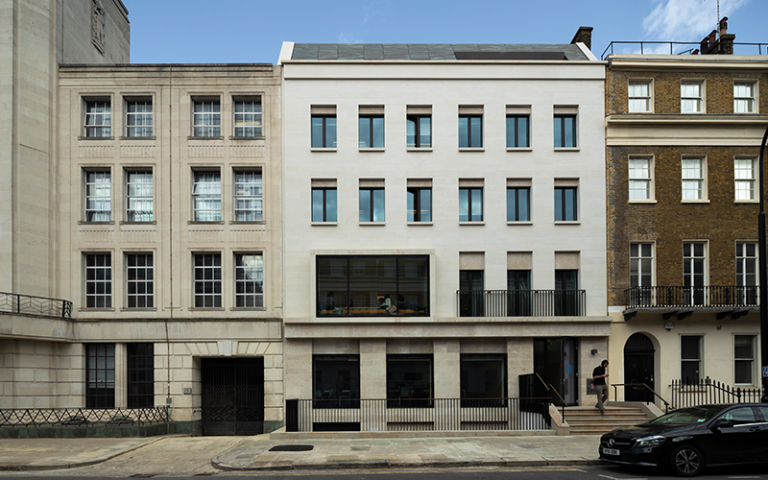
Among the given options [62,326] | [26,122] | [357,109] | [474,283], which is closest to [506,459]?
[474,283]

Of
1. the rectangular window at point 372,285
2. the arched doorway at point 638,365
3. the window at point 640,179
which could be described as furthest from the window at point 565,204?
the rectangular window at point 372,285

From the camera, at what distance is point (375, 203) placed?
74.8ft

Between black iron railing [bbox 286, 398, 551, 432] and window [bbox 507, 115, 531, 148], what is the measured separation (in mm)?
10096

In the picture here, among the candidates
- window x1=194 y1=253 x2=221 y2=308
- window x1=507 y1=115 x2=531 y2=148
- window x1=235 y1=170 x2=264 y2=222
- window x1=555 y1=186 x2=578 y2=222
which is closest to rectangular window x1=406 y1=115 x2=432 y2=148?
window x1=507 y1=115 x2=531 y2=148

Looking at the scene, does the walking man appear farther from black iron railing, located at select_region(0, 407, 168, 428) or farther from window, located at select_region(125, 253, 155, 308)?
window, located at select_region(125, 253, 155, 308)

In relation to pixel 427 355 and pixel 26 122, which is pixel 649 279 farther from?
pixel 26 122

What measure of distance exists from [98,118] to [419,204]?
13411 mm

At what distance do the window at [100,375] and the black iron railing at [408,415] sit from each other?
7414mm

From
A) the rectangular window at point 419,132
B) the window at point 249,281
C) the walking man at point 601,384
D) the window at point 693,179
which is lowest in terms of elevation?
the walking man at point 601,384

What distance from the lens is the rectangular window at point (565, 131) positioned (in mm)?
23188

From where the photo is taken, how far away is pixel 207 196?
75.5 feet

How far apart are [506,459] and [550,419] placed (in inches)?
215

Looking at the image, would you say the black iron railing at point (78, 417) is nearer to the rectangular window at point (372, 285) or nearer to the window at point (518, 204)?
the rectangular window at point (372, 285)

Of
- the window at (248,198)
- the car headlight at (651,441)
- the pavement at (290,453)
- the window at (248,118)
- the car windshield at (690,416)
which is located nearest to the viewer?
the car headlight at (651,441)
